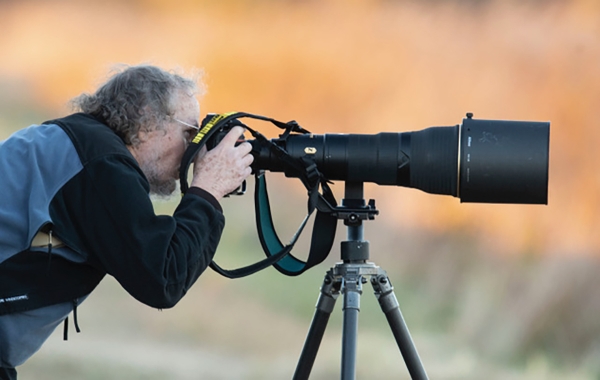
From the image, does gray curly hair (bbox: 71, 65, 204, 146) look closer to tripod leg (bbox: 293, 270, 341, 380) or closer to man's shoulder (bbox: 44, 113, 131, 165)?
man's shoulder (bbox: 44, 113, 131, 165)

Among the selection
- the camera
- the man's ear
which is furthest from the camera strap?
the man's ear

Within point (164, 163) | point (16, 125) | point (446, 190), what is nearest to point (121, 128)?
point (164, 163)

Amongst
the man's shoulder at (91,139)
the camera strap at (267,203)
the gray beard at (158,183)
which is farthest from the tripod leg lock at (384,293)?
the man's shoulder at (91,139)

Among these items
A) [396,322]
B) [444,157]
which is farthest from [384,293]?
[444,157]

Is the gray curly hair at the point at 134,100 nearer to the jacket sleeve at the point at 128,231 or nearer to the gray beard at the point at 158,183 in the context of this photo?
the gray beard at the point at 158,183

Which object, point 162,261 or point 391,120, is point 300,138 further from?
point 391,120

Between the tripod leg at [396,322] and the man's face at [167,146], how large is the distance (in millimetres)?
533

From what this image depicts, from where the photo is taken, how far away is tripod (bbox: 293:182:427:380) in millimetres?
2037

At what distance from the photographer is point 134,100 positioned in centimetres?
209

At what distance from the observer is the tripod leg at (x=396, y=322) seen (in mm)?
2104

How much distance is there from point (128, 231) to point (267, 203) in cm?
52

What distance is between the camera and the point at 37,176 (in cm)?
187

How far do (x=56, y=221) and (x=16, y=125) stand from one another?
157 centimetres

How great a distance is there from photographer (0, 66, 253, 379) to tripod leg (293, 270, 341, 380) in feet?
1.09
